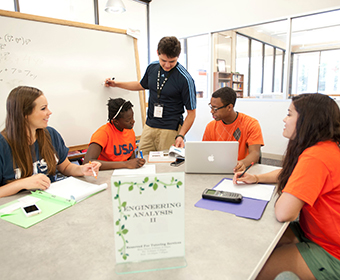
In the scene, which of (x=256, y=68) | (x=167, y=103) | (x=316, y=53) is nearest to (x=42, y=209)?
(x=167, y=103)

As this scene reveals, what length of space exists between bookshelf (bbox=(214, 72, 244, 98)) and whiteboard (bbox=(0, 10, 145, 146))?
3006 millimetres

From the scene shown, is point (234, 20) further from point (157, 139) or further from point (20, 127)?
point (20, 127)

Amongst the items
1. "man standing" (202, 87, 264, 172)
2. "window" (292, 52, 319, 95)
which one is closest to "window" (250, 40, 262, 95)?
"window" (292, 52, 319, 95)

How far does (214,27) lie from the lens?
5.11 metres

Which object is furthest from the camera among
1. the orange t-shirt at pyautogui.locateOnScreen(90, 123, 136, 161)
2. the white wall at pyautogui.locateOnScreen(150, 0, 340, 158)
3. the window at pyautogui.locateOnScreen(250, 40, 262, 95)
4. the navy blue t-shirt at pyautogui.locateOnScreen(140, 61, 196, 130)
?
the window at pyautogui.locateOnScreen(250, 40, 262, 95)

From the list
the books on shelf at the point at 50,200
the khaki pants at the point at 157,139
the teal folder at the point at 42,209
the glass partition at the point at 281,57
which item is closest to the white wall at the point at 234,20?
the glass partition at the point at 281,57

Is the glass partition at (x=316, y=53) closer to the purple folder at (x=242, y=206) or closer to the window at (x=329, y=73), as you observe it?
the window at (x=329, y=73)

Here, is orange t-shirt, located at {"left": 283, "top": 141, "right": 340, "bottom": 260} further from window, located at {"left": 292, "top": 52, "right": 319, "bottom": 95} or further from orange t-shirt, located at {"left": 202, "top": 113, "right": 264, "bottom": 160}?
window, located at {"left": 292, "top": 52, "right": 319, "bottom": 95}

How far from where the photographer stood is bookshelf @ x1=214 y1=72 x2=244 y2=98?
5.61m

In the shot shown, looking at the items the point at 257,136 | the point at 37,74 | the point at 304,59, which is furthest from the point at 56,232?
the point at 304,59

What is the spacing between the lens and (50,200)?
120 cm

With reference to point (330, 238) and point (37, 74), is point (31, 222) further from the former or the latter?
point (37, 74)

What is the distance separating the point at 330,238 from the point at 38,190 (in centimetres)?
135

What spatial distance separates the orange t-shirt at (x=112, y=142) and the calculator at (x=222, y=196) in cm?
93
